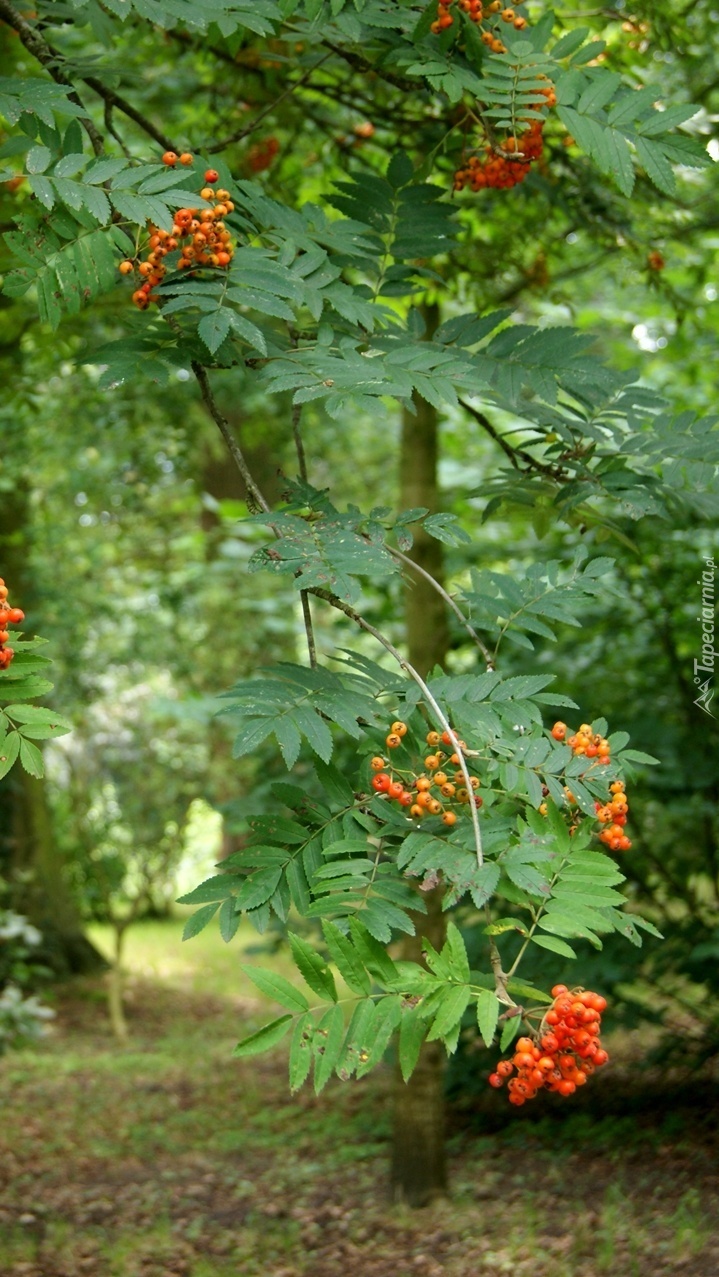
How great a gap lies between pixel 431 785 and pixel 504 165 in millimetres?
1557

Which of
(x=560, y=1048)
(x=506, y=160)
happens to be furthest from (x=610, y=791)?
(x=506, y=160)

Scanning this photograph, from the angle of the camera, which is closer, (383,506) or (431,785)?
(431,785)

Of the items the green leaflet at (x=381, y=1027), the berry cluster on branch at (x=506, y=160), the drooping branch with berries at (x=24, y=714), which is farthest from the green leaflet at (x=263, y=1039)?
the berry cluster on branch at (x=506, y=160)

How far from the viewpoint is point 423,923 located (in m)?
4.34

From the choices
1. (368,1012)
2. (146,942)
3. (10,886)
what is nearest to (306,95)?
(368,1012)

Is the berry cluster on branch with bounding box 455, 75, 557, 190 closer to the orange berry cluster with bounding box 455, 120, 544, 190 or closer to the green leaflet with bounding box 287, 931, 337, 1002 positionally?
the orange berry cluster with bounding box 455, 120, 544, 190

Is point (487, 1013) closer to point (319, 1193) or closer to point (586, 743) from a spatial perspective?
point (586, 743)

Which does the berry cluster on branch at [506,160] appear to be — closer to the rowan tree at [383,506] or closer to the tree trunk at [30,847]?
the rowan tree at [383,506]

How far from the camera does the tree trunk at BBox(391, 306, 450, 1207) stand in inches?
175

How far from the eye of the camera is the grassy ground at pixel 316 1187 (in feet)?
13.2

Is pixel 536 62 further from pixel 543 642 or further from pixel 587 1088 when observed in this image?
pixel 587 1088

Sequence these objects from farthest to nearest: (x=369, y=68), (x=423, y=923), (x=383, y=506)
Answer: (x=423, y=923)
(x=369, y=68)
(x=383, y=506)

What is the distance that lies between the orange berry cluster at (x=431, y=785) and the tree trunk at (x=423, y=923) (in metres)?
2.42

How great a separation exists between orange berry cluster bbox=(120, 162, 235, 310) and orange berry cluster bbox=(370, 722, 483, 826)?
914mm
